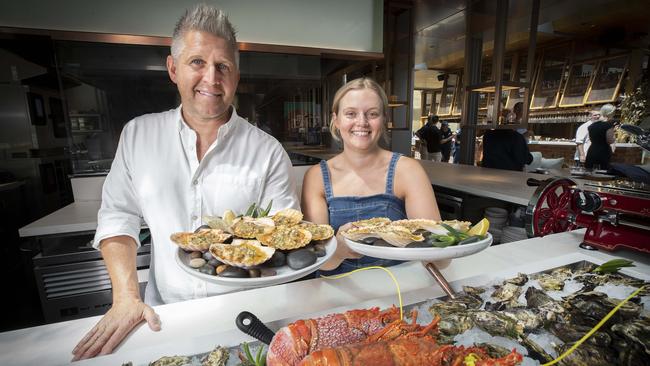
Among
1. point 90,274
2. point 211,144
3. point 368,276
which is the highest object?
point 211,144

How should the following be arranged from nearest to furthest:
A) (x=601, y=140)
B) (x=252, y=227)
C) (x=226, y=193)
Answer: (x=252, y=227) → (x=226, y=193) → (x=601, y=140)

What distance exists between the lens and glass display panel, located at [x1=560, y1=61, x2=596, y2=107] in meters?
6.43

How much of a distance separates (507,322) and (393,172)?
0.78m

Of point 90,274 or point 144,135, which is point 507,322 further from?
point 90,274

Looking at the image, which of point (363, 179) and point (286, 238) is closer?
point (286, 238)

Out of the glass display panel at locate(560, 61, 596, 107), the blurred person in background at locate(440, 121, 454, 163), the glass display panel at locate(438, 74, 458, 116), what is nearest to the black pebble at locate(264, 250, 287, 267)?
the blurred person in background at locate(440, 121, 454, 163)

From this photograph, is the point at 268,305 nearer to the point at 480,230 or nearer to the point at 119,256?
the point at 119,256

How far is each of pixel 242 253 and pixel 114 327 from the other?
Result: 38cm

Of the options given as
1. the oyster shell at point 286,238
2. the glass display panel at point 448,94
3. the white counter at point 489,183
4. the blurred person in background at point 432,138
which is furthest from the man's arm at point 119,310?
the glass display panel at point 448,94

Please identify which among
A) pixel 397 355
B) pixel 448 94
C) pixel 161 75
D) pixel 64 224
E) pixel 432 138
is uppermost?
pixel 448 94

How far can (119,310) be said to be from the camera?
0.77 m

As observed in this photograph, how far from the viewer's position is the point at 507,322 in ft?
2.40

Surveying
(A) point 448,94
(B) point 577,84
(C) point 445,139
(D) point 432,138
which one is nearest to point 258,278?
(D) point 432,138

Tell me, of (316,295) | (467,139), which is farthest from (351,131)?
(467,139)
